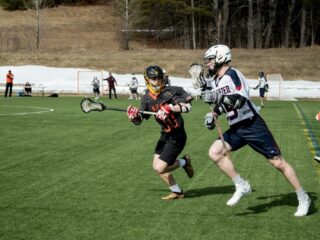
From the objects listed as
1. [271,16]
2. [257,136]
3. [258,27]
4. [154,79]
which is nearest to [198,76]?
[154,79]

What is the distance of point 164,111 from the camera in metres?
7.41

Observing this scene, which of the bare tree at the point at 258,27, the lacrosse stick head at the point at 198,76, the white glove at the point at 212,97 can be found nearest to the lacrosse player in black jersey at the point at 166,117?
the lacrosse stick head at the point at 198,76

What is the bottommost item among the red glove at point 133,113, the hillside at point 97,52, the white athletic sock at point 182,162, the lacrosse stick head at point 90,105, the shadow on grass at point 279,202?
the shadow on grass at point 279,202

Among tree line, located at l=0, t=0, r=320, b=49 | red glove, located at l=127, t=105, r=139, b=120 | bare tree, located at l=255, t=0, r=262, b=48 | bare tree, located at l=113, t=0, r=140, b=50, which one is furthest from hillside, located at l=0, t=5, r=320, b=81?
red glove, located at l=127, t=105, r=139, b=120

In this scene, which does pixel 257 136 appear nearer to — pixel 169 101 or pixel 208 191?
pixel 169 101

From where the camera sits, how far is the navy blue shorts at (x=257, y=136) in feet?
22.7

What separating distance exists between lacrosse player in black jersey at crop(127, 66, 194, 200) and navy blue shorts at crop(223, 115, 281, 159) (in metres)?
0.82

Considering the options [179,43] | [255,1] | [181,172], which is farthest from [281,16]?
[181,172]

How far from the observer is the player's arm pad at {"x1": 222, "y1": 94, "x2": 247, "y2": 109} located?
6.75 m

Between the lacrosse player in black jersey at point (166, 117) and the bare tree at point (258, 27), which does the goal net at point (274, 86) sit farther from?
the lacrosse player in black jersey at point (166, 117)

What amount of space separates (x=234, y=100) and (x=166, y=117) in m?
1.08

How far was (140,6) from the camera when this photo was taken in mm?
69125

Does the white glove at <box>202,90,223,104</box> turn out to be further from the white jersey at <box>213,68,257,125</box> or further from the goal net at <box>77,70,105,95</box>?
the goal net at <box>77,70,105,95</box>

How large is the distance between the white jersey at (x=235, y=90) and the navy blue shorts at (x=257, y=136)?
0.09 metres
